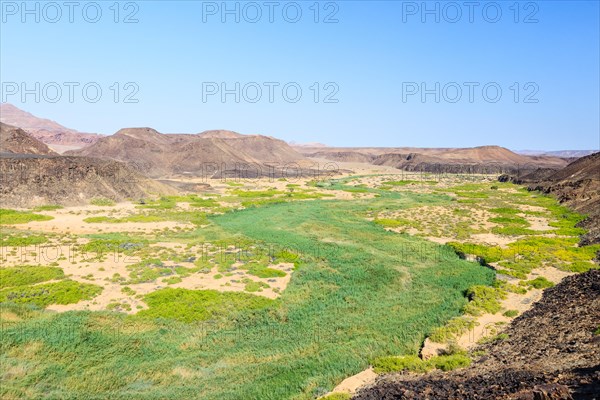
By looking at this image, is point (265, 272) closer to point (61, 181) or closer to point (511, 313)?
point (511, 313)

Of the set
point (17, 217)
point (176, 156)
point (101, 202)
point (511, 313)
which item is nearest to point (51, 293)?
point (511, 313)

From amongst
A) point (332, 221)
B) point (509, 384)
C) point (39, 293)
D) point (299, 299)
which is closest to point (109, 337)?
point (39, 293)

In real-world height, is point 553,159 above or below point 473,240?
above

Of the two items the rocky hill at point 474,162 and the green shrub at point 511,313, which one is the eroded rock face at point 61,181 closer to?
the green shrub at point 511,313

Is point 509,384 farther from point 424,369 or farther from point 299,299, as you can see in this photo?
point 299,299

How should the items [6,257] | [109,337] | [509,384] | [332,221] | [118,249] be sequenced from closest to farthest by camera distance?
[509,384]
[109,337]
[6,257]
[118,249]
[332,221]

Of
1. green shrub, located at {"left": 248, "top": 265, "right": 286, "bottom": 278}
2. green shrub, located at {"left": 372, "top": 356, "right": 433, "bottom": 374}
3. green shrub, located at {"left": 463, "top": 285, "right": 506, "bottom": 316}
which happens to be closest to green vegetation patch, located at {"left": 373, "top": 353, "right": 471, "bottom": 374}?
green shrub, located at {"left": 372, "top": 356, "right": 433, "bottom": 374}

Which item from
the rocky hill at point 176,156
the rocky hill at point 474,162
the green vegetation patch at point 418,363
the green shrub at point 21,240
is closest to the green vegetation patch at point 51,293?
the green shrub at point 21,240
